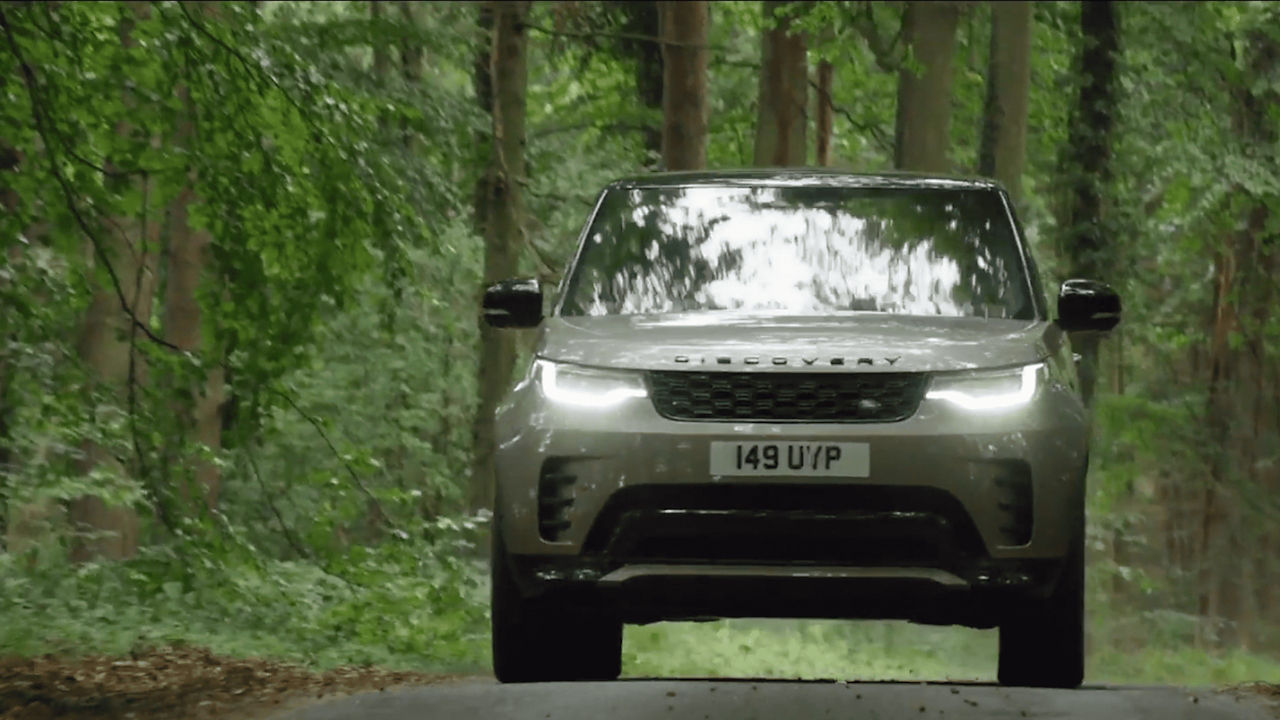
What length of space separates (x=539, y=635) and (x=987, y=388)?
6.50ft

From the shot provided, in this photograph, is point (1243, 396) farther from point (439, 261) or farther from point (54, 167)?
point (54, 167)

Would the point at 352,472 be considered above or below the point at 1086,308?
below

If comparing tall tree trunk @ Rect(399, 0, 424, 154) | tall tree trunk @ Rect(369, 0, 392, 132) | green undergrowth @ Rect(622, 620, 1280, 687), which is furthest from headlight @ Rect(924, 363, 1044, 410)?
green undergrowth @ Rect(622, 620, 1280, 687)

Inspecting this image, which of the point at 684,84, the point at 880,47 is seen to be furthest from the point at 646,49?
the point at 684,84

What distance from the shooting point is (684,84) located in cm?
2284

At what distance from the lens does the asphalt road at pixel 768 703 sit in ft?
24.7

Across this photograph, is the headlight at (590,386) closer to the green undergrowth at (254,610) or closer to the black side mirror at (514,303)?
the black side mirror at (514,303)

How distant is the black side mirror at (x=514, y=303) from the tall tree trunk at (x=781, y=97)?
16198 mm

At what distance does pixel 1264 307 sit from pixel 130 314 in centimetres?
2357

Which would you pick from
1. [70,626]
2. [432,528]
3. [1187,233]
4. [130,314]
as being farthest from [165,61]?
[1187,233]

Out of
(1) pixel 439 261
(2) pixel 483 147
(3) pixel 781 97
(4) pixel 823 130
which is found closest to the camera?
(1) pixel 439 261

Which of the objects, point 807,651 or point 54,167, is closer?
point 54,167

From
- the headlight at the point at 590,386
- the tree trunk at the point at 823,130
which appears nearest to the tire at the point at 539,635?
the headlight at the point at 590,386

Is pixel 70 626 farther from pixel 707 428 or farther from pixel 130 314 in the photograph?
pixel 707 428
